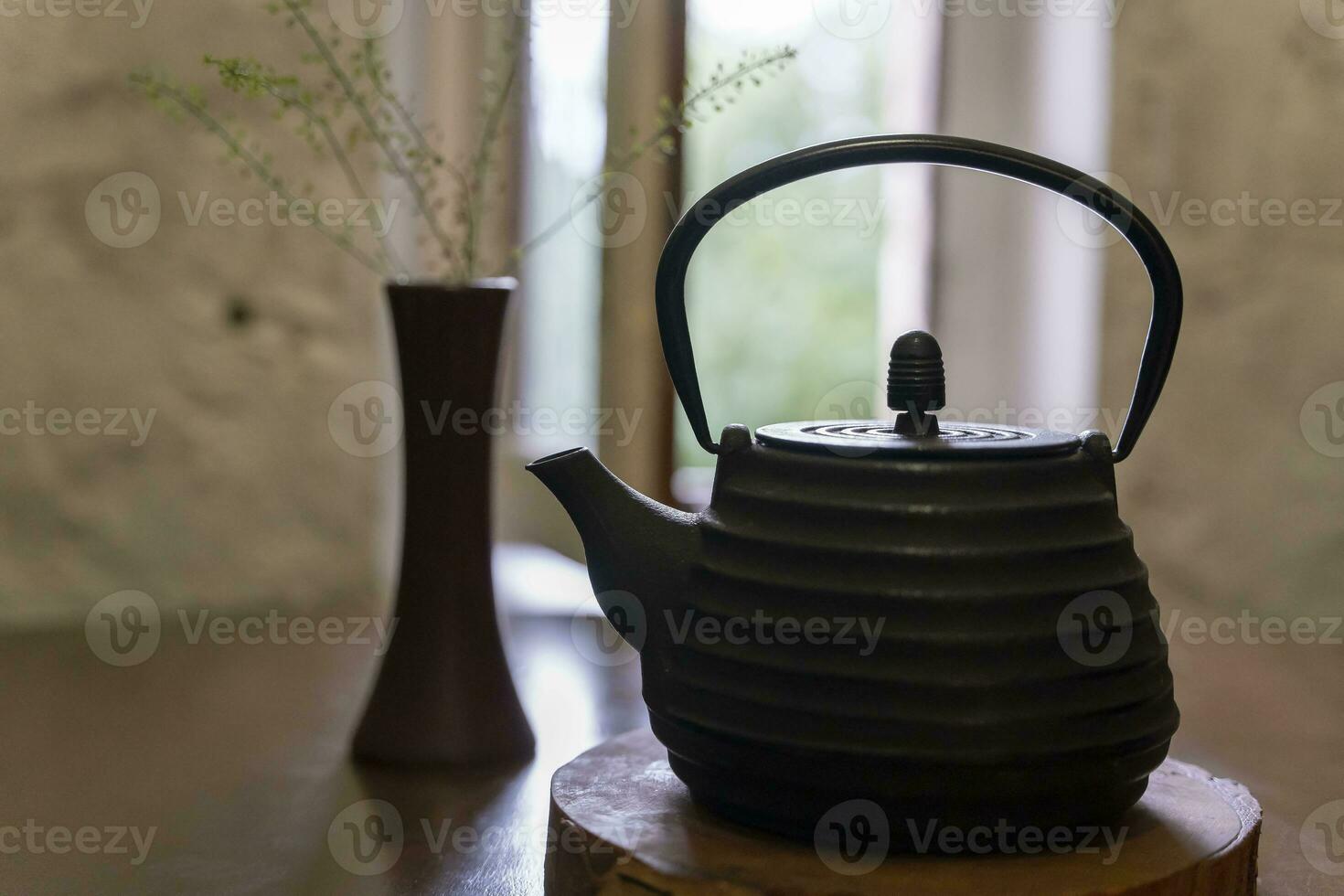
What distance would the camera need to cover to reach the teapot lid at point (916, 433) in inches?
24.3

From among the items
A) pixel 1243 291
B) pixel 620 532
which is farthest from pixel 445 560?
pixel 1243 291

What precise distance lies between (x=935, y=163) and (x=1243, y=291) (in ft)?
2.56

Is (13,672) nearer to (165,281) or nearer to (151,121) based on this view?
(165,281)

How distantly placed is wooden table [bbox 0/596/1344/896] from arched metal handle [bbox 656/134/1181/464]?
311 millimetres

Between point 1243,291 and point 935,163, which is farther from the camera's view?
point 1243,291

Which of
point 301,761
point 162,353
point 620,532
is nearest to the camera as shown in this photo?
point 620,532

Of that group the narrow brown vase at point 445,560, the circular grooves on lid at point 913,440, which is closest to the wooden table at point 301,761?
the narrow brown vase at point 445,560

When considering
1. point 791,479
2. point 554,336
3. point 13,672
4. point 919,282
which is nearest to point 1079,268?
point 919,282

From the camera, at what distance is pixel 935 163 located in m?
0.68

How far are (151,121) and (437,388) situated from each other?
0.55m

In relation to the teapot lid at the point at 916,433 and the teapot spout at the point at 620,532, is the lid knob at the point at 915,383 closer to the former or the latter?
the teapot lid at the point at 916,433

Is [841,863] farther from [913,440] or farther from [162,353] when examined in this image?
[162,353]

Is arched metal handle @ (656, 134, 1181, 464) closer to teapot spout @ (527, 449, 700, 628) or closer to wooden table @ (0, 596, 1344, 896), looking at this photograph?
teapot spout @ (527, 449, 700, 628)

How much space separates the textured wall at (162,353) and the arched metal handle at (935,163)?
0.76 metres
